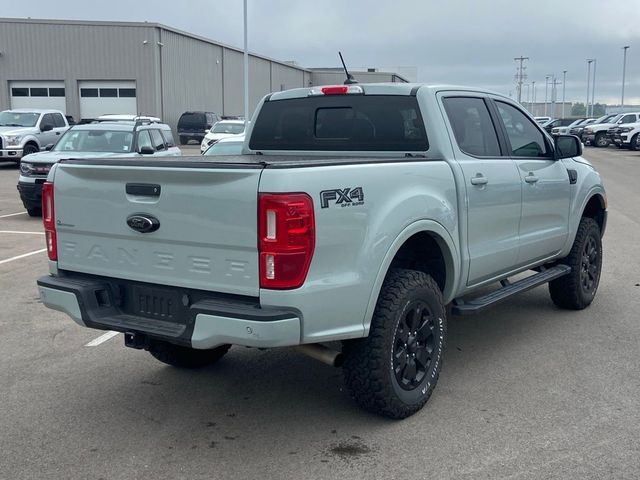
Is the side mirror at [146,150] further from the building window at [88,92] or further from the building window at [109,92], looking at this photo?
the building window at [88,92]

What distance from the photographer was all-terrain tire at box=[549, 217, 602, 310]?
6789 mm

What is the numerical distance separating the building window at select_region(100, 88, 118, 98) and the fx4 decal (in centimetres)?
3928

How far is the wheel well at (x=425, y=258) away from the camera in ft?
15.8

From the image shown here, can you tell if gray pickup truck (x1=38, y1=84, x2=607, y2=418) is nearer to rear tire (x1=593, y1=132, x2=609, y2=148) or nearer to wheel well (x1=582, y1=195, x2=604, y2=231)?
wheel well (x1=582, y1=195, x2=604, y2=231)

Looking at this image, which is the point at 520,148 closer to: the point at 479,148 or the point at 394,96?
the point at 479,148

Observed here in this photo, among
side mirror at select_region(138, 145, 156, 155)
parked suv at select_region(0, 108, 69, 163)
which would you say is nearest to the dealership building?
parked suv at select_region(0, 108, 69, 163)

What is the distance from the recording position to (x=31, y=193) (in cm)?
1327

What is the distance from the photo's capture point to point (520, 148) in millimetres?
6023

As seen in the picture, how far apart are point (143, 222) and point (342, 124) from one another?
201cm

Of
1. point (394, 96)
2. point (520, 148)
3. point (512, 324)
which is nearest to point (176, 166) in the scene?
point (394, 96)

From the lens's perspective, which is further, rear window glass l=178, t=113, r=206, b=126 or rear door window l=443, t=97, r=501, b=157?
rear window glass l=178, t=113, r=206, b=126

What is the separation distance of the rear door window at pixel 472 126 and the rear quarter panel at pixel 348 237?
996 millimetres

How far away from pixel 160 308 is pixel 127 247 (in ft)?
1.32

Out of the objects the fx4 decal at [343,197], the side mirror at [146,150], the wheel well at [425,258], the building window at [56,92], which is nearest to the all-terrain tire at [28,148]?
the side mirror at [146,150]
